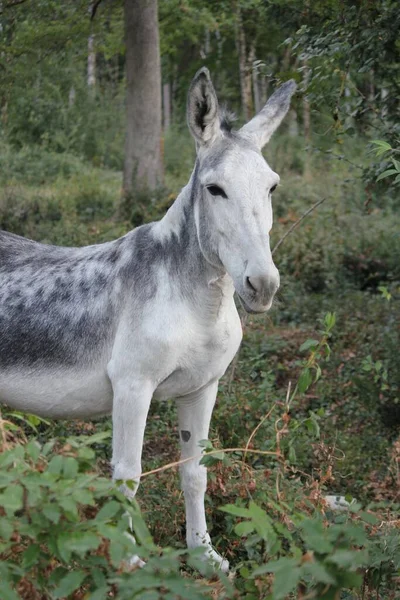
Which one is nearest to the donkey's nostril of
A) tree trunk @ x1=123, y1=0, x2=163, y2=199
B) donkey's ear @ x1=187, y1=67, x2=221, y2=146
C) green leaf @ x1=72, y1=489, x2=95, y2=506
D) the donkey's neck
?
the donkey's neck

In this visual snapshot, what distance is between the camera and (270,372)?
618cm

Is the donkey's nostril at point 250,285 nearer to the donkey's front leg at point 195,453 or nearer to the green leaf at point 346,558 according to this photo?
the donkey's front leg at point 195,453

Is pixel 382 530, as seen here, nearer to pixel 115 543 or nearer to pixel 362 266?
pixel 115 543

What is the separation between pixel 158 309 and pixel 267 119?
1030 millimetres

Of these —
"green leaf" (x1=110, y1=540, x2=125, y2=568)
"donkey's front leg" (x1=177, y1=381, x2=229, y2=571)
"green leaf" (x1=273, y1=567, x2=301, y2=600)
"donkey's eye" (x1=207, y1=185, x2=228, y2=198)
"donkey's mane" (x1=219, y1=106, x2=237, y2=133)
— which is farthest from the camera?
"donkey's front leg" (x1=177, y1=381, x2=229, y2=571)

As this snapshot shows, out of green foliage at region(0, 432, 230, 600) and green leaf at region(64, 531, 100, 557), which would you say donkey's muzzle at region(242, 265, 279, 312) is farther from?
green leaf at region(64, 531, 100, 557)

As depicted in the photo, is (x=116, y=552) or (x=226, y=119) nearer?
(x=116, y=552)

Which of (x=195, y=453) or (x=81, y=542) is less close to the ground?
(x=81, y=542)

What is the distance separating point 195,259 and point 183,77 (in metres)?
25.8

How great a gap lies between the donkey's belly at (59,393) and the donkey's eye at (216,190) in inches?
41.4

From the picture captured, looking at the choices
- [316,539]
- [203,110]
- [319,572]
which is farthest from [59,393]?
[319,572]

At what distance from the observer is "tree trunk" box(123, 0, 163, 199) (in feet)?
37.8

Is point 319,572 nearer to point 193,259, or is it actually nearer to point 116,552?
point 116,552

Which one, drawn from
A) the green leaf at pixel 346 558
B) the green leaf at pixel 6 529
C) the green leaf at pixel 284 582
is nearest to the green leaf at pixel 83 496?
the green leaf at pixel 6 529
